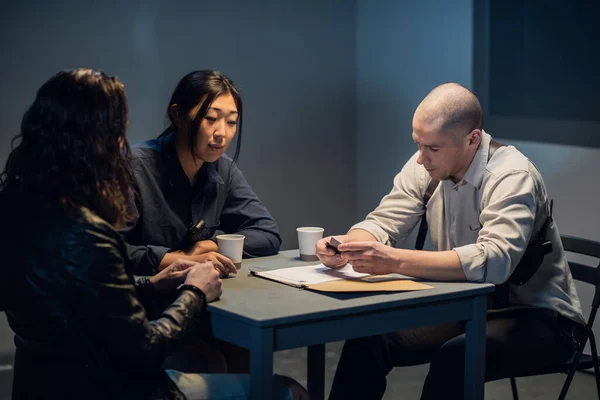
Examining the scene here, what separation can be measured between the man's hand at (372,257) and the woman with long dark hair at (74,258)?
2.39 feet

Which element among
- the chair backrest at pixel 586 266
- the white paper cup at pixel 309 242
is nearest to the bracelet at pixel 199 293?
the white paper cup at pixel 309 242

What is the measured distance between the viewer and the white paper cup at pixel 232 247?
114 inches

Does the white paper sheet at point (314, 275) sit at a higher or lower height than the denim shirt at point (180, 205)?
lower

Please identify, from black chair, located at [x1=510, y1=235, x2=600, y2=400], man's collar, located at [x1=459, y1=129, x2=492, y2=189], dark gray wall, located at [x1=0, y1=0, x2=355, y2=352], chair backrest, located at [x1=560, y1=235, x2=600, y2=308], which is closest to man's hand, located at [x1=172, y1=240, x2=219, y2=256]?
man's collar, located at [x1=459, y1=129, x2=492, y2=189]

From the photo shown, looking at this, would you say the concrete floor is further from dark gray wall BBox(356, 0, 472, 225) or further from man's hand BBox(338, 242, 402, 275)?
dark gray wall BBox(356, 0, 472, 225)

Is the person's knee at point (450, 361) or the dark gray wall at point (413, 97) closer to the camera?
the person's knee at point (450, 361)

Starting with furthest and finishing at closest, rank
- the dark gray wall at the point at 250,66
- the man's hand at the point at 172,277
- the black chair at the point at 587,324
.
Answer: the dark gray wall at the point at 250,66
the black chair at the point at 587,324
the man's hand at the point at 172,277

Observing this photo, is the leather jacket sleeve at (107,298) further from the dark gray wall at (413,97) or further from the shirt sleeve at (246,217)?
the dark gray wall at (413,97)

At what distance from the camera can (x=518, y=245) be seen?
A: 2.84m

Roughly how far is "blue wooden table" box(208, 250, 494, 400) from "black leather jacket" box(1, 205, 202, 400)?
26 centimetres

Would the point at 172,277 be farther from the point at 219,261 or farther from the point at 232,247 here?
the point at 232,247

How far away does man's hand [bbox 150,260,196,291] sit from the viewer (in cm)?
257

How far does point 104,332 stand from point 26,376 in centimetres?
25

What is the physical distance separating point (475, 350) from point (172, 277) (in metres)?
0.94
